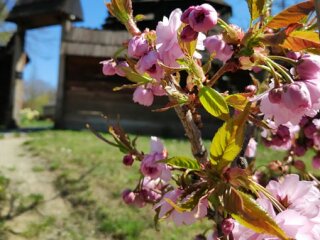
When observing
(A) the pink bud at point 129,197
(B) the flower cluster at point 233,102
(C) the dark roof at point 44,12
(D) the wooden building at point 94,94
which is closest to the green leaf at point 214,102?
(B) the flower cluster at point 233,102

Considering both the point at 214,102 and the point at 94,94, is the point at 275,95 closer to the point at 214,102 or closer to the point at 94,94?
the point at 214,102

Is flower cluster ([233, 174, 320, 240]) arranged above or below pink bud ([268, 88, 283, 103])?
below

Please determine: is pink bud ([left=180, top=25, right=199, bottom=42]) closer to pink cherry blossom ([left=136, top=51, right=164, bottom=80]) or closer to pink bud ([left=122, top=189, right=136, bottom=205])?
pink cherry blossom ([left=136, top=51, right=164, bottom=80])

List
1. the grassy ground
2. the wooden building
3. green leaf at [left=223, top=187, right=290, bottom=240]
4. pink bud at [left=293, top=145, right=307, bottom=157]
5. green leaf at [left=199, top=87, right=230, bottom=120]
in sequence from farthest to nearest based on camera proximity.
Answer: the wooden building < the grassy ground < pink bud at [left=293, top=145, right=307, bottom=157] < green leaf at [left=199, top=87, right=230, bottom=120] < green leaf at [left=223, top=187, right=290, bottom=240]

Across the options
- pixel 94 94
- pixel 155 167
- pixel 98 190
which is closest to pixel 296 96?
pixel 155 167

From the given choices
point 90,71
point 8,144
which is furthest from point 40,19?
point 8,144

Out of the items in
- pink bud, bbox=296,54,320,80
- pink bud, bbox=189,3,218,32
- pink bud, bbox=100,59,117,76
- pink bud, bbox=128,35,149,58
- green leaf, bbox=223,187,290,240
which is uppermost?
pink bud, bbox=189,3,218,32

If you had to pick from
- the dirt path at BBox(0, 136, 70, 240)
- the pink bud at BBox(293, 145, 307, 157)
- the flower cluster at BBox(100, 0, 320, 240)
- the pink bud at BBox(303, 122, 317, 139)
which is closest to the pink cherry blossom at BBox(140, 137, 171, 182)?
the flower cluster at BBox(100, 0, 320, 240)
